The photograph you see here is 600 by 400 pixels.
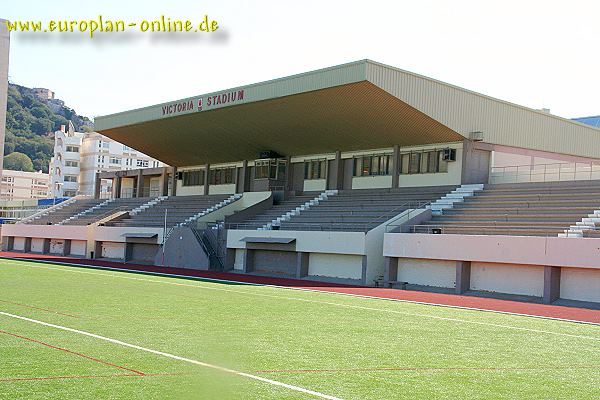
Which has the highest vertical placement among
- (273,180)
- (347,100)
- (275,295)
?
(347,100)

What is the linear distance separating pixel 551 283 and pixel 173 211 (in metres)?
36.0

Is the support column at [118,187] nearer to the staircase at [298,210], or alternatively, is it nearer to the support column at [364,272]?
the staircase at [298,210]

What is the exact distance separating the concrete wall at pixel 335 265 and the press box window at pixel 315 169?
11356 mm

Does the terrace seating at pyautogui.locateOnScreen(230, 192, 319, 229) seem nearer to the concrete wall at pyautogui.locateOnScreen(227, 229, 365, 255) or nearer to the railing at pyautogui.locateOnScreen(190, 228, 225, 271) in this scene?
the railing at pyautogui.locateOnScreen(190, 228, 225, 271)

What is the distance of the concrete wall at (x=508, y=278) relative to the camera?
30672mm

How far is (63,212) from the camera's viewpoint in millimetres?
72625

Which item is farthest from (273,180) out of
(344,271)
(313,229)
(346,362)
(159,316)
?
(346,362)

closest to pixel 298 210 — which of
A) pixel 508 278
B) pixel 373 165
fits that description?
pixel 373 165

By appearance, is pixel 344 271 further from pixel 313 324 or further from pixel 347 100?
pixel 313 324

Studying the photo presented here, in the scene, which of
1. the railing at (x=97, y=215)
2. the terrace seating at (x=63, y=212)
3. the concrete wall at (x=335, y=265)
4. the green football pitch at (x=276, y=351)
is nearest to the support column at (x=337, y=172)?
the concrete wall at (x=335, y=265)

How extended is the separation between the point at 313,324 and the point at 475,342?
3858 mm

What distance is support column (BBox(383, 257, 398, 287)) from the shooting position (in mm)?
36562

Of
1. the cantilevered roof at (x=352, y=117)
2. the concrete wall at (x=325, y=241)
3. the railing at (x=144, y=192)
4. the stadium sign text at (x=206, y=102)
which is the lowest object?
the concrete wall at (x=325, y=241)

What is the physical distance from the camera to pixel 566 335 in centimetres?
1752
